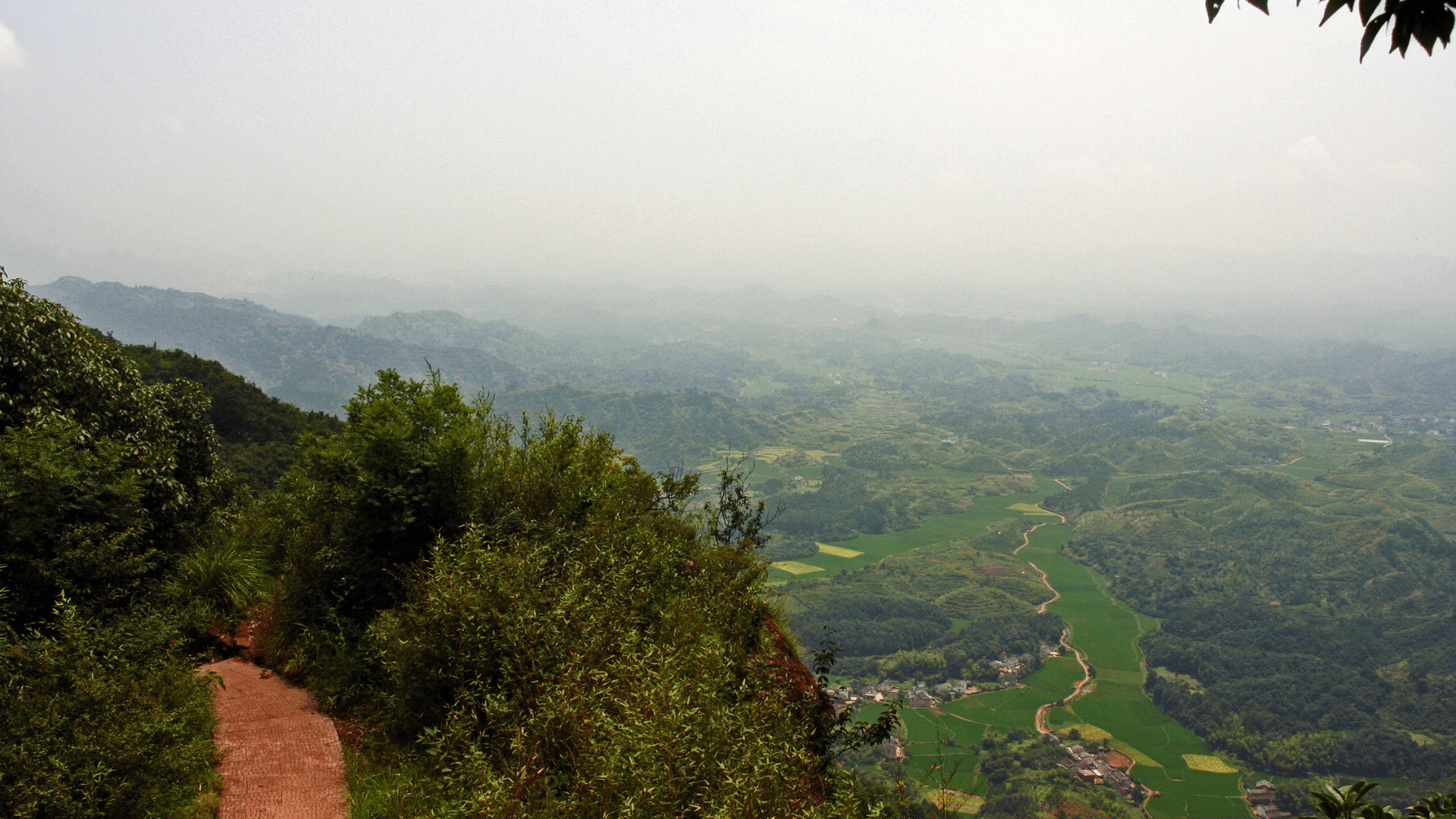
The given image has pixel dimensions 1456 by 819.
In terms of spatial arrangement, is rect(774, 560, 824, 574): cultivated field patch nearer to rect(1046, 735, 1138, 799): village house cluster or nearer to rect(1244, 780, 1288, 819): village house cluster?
rect(1046, 735, 1138, 799): village house cluster

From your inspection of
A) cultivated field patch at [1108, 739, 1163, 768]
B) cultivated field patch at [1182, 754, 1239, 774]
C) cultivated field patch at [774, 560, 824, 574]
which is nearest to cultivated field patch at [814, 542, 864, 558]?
cultivated field patch at [774, 560, 824, 574]

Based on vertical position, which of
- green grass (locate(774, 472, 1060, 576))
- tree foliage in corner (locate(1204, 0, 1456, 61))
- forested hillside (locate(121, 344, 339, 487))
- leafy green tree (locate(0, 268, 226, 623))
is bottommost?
green grass (locate(774, 472, 1060, 576))

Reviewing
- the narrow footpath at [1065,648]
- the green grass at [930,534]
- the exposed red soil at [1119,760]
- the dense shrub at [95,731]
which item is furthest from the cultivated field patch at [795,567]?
the dense shrub at [95,731]

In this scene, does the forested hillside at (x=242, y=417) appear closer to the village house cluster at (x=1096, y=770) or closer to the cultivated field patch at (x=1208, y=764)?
the village house cluster at (x=1096, y=770)

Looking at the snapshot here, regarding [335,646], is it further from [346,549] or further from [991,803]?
[991,803]

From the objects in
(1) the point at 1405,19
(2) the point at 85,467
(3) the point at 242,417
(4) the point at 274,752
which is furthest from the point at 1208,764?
(3) the point at 242,417
